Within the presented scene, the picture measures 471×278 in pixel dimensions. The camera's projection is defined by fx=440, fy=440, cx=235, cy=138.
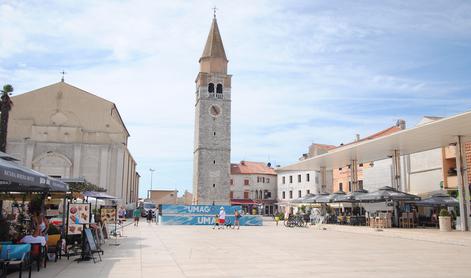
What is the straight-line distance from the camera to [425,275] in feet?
31.4

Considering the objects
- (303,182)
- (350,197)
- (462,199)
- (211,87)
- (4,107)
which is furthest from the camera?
(303,182)

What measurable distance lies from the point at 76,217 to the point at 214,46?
5333cm

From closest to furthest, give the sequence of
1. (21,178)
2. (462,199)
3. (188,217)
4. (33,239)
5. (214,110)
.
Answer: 1. (21,178)
2. (33,239)
3. (462,199)
4. (188,217)
5. (214,110)

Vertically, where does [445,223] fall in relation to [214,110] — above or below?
below

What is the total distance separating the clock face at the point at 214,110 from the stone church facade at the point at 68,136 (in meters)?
16.3

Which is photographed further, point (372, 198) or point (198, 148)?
point (198, 148)

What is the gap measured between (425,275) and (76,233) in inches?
394

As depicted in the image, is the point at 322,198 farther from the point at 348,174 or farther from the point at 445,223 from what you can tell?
the point at 348,174

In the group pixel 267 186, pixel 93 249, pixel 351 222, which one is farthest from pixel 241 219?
pixel 267 186

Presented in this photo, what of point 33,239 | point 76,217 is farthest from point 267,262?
point 76,217

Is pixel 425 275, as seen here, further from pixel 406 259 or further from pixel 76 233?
pixel 76 233

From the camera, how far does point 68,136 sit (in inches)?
1876

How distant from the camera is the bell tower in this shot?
59.7 m

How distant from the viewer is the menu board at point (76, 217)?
45.1 feet
